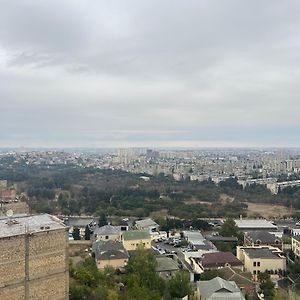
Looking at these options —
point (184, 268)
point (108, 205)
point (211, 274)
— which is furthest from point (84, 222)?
point (211, 274)

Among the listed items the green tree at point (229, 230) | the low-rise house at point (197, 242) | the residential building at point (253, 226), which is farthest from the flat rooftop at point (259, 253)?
the residential building at point (253, 226)

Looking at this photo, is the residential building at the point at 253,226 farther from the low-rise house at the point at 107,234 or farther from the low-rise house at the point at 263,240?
the low-rise house at the point at 107,234

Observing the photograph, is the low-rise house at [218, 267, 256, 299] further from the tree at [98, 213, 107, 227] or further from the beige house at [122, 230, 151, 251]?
the tree at [98, 213, 107, 227]

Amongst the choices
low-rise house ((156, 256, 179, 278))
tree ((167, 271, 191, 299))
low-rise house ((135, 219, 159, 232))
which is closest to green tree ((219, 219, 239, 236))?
low-rise house ((135, 219, 159, 232))

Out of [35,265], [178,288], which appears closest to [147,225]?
[178,288]

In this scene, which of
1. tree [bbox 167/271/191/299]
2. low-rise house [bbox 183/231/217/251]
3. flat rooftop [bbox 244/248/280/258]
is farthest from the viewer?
low-rise house [bbox 183/231/217/251]

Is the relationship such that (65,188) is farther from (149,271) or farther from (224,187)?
(149,271)

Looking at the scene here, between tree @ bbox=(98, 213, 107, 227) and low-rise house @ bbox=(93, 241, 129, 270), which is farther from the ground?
low-rise house @ bbox=(93, 241, 129, 270)
